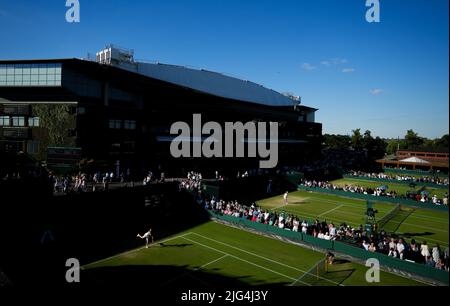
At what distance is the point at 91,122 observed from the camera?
37.6 metres

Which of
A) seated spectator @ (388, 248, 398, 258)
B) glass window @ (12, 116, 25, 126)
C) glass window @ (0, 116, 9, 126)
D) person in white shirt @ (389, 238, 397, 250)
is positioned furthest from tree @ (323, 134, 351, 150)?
glass window @ (0, 116, 9, 126)

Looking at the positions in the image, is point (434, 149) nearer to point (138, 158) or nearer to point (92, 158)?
point (138, 158)

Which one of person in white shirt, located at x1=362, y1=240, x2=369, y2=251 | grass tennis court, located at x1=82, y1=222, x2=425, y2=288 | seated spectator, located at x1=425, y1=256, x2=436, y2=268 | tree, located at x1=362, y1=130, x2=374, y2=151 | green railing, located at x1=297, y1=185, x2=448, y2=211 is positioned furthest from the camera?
tree, located at x1=362, y1=130, x2=374, y2=151

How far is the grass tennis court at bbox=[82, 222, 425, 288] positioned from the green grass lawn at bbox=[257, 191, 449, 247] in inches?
378

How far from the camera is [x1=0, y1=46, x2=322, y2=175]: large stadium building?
116 feet

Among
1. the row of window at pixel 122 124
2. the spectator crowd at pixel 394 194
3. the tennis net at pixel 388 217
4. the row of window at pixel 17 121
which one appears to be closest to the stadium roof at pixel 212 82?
the row of window at pixel 122 124

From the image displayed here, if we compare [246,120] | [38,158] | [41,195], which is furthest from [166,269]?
[246,120]

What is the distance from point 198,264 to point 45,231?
11287 millimetres

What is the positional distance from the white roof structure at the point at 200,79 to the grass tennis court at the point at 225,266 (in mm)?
35112

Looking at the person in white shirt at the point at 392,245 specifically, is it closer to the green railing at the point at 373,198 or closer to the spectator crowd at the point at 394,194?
the green railing at the point at 373,198

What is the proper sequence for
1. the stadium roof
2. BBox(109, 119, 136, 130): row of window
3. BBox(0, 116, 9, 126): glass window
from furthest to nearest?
the stadium roof → BBox(109, 119, 136, 130): row of window → BBox(0, 116, 9, 126): glass window

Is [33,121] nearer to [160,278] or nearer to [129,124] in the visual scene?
[129,124]

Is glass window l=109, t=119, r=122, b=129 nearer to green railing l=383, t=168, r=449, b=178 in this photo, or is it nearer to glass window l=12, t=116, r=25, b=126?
glass window l=12, t=116, r=25, b=126

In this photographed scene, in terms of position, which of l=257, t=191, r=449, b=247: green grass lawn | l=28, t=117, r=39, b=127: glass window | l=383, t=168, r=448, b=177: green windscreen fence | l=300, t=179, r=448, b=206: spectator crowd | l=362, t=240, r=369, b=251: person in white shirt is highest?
l=28, t=117, r=39, b=127: glass window
